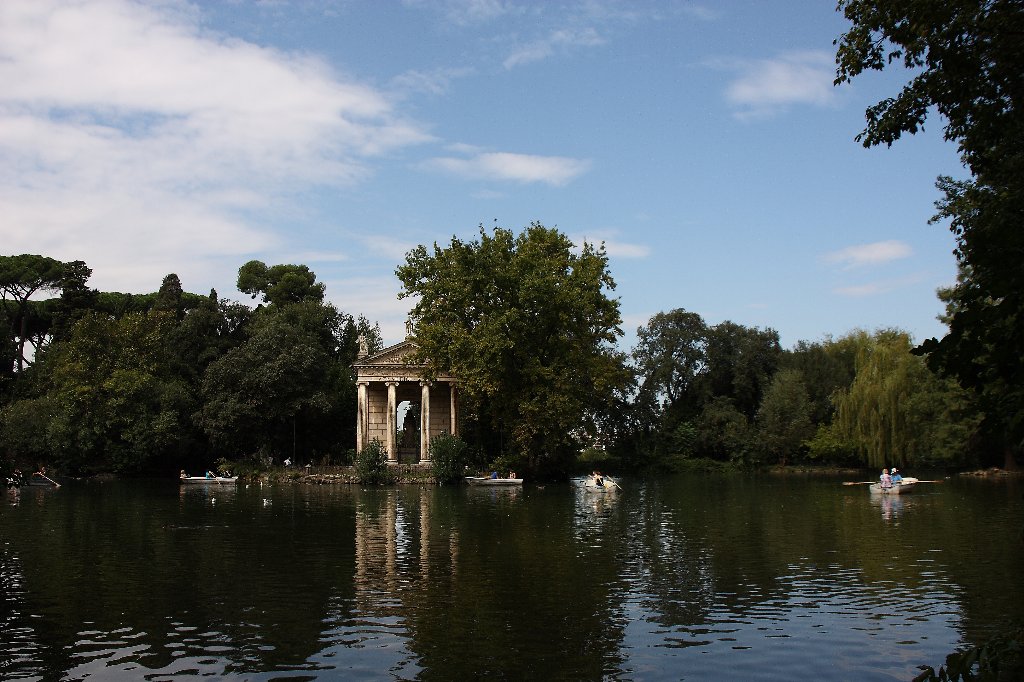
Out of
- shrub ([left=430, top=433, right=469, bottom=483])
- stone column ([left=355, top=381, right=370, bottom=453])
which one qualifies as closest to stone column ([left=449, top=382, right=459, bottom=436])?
stone column ([left=355, top=381, right=370, bottom=453])

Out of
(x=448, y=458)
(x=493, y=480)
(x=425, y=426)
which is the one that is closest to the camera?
(x=493, y=480)

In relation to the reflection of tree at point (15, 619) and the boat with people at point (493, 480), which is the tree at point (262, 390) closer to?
the boat with people at point (493, 480)

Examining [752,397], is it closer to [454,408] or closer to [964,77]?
[454,408]

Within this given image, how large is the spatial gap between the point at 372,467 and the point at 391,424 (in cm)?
1045

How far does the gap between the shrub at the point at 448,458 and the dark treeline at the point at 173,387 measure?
8.07m

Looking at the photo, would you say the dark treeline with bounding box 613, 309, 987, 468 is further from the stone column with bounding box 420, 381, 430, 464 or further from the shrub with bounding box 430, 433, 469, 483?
the shrub with bounding box 430, 433, 469, 483

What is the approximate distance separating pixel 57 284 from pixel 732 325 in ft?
196

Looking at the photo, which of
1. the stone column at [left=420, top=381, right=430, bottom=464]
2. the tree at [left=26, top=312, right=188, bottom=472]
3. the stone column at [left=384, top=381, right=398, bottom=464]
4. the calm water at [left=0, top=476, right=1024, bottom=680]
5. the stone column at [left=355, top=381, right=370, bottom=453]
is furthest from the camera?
the stone column at [left=384, top=381, right=398, bottom=464]

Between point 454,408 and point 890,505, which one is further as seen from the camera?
point 454,408

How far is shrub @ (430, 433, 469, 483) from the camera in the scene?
5453cm

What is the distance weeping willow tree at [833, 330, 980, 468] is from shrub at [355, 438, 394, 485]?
3050 centimetres

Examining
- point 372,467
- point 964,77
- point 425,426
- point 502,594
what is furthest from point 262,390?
point 964,77

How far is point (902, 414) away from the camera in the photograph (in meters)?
57.7

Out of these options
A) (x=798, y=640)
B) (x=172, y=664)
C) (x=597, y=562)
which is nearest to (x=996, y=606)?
(x=798, y=640)
